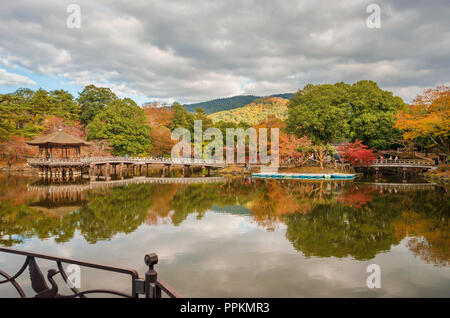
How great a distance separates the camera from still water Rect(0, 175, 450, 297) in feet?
25.8

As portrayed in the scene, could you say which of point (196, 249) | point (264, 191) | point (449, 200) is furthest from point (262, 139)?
point (196, 249)

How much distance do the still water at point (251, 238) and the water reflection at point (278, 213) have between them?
52 mm

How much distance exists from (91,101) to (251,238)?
5142cm

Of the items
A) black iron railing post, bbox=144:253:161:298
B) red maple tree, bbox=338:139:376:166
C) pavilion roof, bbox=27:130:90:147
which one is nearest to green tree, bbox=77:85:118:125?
pavilion roof, bbox=27:130:90:147

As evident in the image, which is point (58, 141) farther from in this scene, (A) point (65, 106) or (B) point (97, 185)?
(A) point (65, 106)

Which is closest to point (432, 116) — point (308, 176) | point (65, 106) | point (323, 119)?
point (323, 119)

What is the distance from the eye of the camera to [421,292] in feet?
24.0

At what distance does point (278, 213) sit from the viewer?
54.1 ft

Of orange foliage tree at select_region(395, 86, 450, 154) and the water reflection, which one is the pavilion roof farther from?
orange foliage tree at select_region(395, 86, 450, 154)

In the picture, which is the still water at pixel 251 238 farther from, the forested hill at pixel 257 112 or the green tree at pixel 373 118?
the forested hill at pixel 257 112

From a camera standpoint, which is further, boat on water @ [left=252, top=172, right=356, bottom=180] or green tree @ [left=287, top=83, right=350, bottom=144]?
green tree @ [left=287, top=83, right=350, bottom=144]

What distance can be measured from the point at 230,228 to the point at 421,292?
25.7 feet

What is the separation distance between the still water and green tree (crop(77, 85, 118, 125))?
3281cm

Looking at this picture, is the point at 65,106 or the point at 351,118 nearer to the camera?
the point at 351,118
